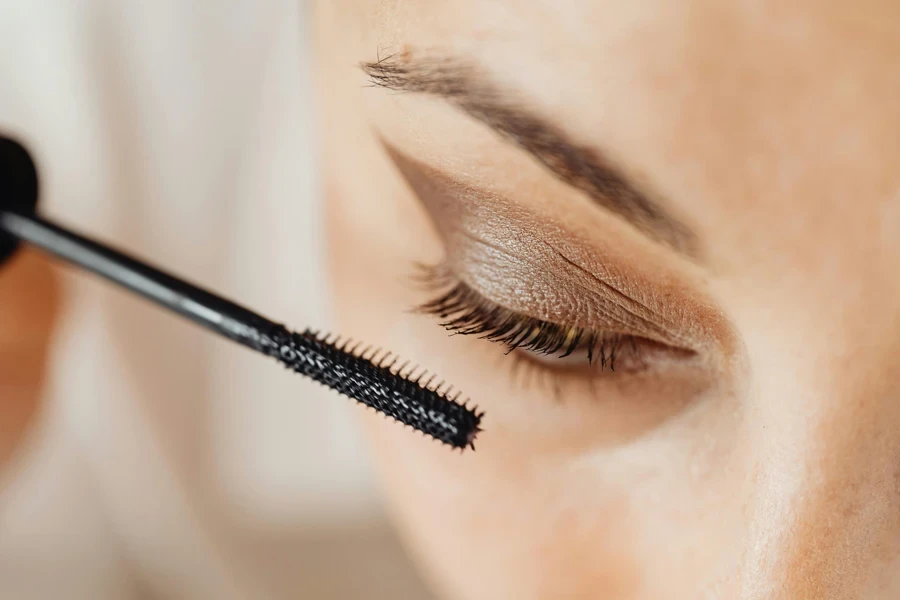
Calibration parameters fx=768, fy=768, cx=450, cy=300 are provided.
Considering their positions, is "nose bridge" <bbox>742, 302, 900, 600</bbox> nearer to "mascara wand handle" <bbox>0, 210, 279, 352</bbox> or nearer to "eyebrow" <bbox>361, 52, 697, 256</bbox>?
"eyebrow" <bbox>361, 52, 697, 256</bbox>

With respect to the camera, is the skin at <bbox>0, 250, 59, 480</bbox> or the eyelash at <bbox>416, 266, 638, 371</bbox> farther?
the skin at <bbox>0, 250, 59, 480</bbox>

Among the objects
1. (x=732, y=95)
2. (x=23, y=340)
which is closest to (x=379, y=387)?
(x=732, y=95)

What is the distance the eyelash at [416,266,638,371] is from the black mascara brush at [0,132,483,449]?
37 millimetres

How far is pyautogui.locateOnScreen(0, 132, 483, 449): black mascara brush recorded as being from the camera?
337 millimetres

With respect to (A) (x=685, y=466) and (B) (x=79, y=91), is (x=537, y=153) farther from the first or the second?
(B) (x=79, y=91)

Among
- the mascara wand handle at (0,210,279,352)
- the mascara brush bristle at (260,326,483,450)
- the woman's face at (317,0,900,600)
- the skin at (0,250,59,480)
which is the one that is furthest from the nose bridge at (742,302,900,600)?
the skin at (0,250,59,480)

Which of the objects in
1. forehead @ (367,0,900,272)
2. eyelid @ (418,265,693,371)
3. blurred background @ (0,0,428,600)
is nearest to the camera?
forehead @ (367,0,900,272)

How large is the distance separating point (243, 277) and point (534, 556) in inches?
16.9

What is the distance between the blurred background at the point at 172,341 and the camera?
0.62m

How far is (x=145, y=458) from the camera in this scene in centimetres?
79

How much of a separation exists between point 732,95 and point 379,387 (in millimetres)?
190

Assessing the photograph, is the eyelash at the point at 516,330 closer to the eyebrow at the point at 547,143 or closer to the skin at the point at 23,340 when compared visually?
the eyebrow at the point at 547,143

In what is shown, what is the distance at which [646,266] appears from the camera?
0.98ft

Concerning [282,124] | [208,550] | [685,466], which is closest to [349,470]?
[208,550]
